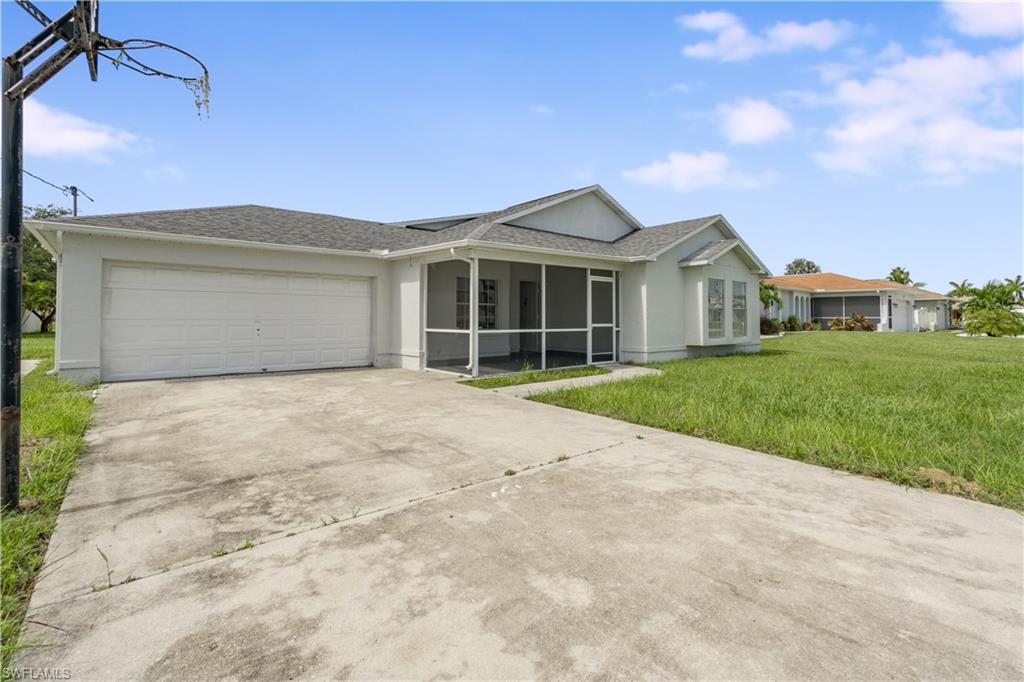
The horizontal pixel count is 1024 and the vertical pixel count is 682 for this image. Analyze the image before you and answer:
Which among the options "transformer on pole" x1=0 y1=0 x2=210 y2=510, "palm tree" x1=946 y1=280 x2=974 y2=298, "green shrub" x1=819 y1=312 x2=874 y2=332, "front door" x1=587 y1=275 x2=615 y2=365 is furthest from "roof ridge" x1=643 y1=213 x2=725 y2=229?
"palm tree" x1=946 y1=280 x2=974 y2=298

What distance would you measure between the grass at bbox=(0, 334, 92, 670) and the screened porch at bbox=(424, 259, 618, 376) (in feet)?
22.6

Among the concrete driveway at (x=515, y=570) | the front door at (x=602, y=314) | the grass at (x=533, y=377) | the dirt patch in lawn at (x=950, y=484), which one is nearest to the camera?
the concrete driveway at (x=515, y=570)

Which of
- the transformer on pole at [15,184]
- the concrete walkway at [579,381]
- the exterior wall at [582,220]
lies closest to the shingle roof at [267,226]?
the exterior wall at [582,220]

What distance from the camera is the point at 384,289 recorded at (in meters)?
12.8

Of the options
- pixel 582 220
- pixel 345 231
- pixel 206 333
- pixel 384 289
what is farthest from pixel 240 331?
pixel 582 220

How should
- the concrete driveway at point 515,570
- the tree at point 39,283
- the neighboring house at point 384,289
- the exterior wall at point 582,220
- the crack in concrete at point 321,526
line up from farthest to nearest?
the tree at point 39,283 → the exterior wall at point 582,220 → the neighboring house at point 384,289 → the crack in concrete at point 321,526 → the concrete driveway at point 515,570

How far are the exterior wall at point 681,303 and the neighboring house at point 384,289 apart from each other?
0.05 meters

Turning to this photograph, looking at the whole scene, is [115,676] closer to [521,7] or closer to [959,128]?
[521,7]

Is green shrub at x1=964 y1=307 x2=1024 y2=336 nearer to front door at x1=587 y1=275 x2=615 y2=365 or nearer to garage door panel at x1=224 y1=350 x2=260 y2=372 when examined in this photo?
front door at x1=587 y1=275 x2=615 y2=365

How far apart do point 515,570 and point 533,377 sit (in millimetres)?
7685

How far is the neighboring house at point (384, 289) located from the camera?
9.40 m

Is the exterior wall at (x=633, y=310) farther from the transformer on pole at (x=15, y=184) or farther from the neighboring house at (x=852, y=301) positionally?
the neighboring house at (x=852, y=301)

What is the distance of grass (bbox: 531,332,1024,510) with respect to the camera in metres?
4.34

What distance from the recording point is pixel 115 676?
1.83 metres
